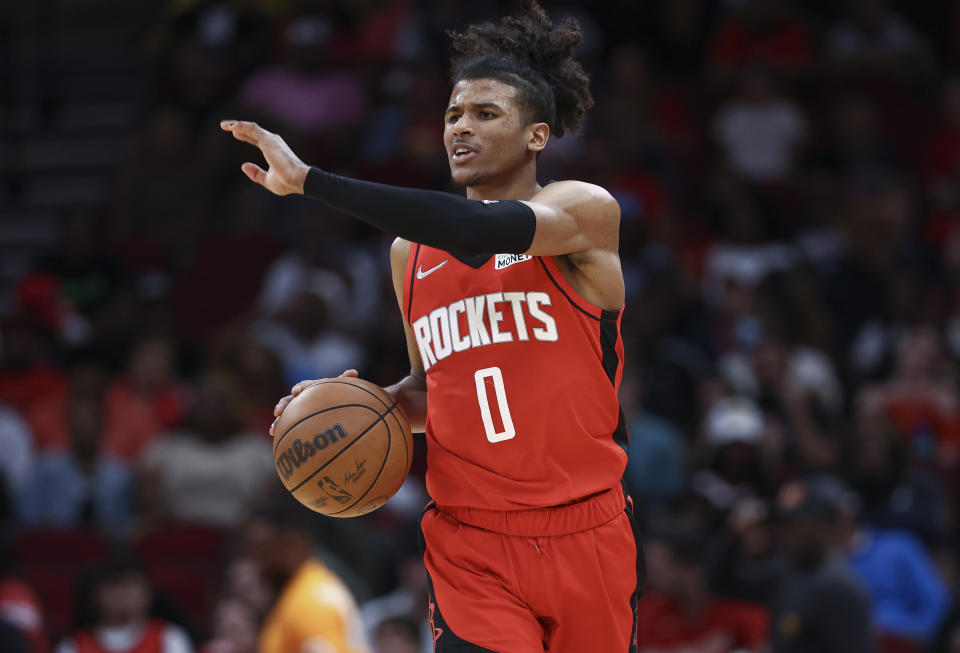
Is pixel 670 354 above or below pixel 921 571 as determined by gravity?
above

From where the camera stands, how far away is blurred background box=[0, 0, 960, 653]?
7246 millimetres

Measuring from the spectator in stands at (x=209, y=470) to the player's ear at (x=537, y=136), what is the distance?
4.68 meters

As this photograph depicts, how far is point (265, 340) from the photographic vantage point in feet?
31.6

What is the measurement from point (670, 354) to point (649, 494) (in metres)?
1.14

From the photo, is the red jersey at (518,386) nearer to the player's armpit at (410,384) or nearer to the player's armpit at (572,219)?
the player's armpit at (572,219)

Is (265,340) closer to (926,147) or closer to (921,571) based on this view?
(921,571)

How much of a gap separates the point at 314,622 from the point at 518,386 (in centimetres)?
312

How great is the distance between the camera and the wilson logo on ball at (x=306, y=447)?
4023 millimetres

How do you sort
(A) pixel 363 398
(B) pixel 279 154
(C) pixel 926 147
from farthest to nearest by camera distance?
(C) pixel 926 147 → (A) pixel 363 398 → (B) pixel 279 154

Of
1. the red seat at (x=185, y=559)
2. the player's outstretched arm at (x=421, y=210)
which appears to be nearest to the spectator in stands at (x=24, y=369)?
the red seat at (x=185, y=559)

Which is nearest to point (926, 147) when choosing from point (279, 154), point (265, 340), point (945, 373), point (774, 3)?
point (774, 3)

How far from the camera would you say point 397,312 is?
9.47m

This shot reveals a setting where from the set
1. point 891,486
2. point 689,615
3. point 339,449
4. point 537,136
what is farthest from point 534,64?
point 891,486

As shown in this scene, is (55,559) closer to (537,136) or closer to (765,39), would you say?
(537,136)
